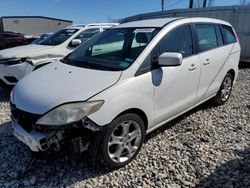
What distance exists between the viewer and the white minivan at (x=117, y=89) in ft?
7.97

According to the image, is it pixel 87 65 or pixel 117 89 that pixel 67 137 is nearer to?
pixel 117 89

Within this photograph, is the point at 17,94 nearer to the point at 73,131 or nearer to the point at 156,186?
the point at 73,131

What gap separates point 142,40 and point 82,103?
1382 millimetres

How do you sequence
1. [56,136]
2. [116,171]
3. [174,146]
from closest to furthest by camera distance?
[56,136], [116,171], [174,146]

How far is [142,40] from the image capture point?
333 cm

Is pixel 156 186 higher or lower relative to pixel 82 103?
lower

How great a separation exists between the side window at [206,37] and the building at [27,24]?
40.3m

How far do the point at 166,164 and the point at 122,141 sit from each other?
2.09ft

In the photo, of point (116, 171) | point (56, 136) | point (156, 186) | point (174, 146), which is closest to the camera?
point (56, 136)

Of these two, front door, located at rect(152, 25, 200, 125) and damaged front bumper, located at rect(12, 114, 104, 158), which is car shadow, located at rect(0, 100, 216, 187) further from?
front door, located at rect(152, 25, 200, 125)

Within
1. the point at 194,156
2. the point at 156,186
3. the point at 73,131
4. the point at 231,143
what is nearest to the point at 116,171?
the point at 156,186

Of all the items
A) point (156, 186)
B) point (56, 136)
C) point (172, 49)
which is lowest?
point (156, 186)

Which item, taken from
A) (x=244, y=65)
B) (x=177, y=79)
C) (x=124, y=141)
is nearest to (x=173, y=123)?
(x=177, y=79)

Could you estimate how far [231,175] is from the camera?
2768 millimetres
